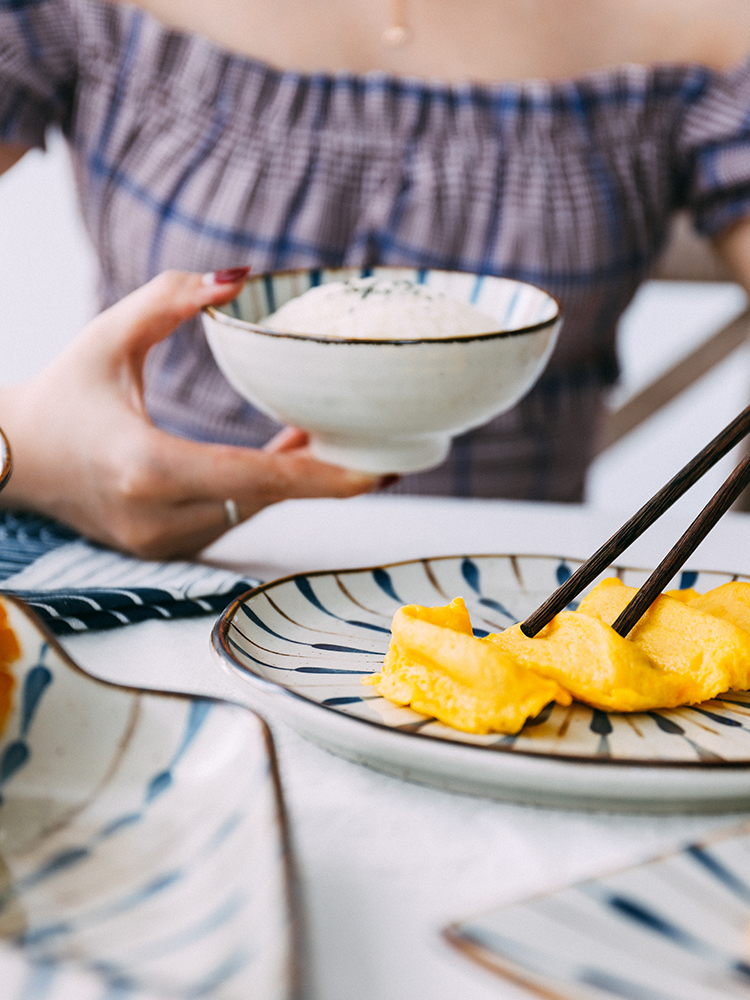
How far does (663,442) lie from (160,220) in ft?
9.60

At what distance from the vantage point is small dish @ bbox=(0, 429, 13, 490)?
0.34 m

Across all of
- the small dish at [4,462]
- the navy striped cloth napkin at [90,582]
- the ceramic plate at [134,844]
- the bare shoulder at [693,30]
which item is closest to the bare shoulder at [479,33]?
the bare shoulder at [693,30]

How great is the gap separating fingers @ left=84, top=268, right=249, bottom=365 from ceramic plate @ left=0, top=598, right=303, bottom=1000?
32cm

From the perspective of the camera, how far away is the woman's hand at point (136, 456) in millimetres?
562

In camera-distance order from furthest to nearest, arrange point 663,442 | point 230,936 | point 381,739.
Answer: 1. point 663,442
2. point 381,739
3. point 230,936

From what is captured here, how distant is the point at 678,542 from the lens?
0.38 meters

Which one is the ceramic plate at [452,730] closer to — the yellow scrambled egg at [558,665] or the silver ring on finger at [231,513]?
the yellow scrambled egg at [558,665]

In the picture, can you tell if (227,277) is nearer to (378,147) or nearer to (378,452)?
(378,452)

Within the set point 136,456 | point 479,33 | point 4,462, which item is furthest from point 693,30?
point 4,462

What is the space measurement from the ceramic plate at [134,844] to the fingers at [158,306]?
32 centimetres

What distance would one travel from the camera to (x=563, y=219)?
3.20 ft

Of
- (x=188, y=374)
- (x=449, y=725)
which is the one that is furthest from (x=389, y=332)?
(x=188, y=374)

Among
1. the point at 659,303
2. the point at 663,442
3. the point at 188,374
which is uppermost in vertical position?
the point at 188,374

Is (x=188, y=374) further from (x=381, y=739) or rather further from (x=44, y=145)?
(x=381, y=739)
